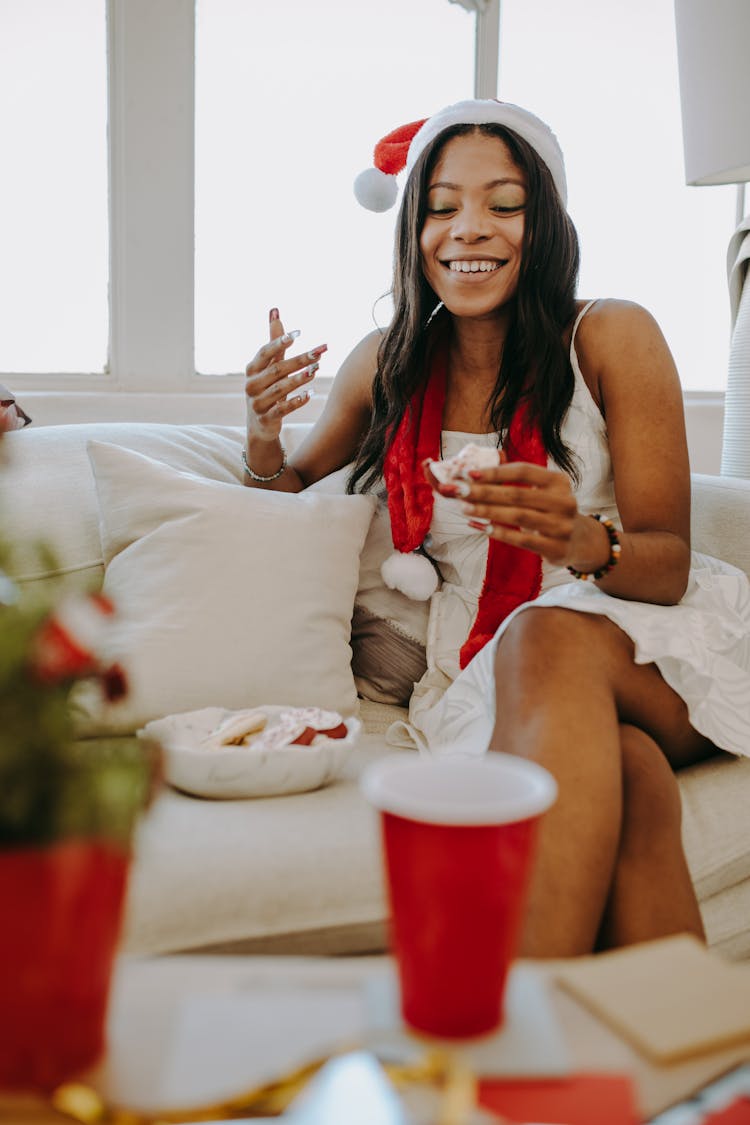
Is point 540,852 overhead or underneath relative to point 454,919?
underneath

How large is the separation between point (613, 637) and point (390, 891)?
81 centimetres

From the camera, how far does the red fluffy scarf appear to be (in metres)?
1.61

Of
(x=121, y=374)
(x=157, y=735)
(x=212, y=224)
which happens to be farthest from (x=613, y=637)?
(x=212, y=224)

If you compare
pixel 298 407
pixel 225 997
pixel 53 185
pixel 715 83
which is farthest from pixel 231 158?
pixel 225 997

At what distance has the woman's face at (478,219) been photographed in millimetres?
1677

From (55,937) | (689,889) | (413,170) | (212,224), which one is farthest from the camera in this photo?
(212,224)

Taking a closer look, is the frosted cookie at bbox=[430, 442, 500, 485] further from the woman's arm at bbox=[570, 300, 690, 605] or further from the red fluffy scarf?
the red fluffy scarf

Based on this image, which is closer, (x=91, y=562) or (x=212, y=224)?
(x=91, y=562)

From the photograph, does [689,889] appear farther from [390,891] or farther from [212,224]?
[212,224]

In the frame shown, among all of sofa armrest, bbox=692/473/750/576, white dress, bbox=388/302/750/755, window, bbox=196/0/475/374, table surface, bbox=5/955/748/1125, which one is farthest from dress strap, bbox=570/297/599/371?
window, bbox=196/0/475/374

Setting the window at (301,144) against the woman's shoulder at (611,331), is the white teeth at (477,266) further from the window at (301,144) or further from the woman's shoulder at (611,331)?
the window at (301,144)

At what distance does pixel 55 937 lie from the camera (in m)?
0.50

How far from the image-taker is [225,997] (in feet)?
2.05

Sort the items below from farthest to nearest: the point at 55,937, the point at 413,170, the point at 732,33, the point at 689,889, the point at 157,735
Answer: the point at 732,33
the point at 413,170
the point at 157,735
the point at 689,889
the point at 55,937
